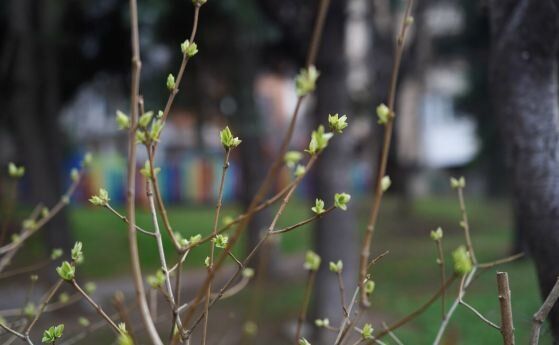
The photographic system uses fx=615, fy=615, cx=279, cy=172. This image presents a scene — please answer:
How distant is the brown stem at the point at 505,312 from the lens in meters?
1.51

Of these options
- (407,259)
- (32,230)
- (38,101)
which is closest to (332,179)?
(38,101)

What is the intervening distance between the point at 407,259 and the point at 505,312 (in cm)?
985

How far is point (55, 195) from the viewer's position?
7961 mm

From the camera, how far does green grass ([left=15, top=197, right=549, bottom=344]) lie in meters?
6.55

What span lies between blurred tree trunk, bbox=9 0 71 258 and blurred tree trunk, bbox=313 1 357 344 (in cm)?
341

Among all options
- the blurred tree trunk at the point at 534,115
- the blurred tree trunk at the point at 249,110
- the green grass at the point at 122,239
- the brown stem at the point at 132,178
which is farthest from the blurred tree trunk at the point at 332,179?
the brown stem at the point at 132,178

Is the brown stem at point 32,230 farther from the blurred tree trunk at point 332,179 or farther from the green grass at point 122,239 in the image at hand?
the green grass at point 122,239

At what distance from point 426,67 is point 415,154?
18.5 feet

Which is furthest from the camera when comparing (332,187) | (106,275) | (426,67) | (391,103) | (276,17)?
(426,67)

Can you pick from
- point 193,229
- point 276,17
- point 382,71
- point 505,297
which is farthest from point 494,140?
point 505,297

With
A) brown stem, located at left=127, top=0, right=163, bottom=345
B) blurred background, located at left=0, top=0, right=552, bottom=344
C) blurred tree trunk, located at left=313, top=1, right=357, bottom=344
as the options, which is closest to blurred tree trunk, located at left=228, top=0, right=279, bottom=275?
blurred background, located at left=0, top=0, right=552, bottom=344

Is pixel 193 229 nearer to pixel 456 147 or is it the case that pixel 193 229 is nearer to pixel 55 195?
pixel 55 195

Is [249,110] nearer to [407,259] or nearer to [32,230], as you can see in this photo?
[407,259]

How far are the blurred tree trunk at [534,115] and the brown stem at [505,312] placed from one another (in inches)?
31.3
